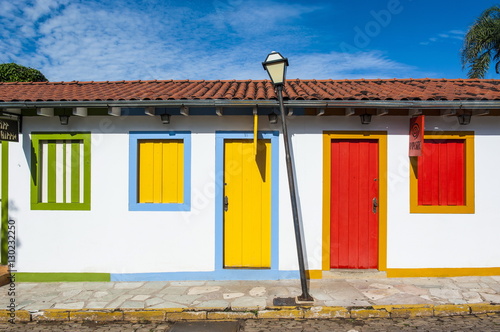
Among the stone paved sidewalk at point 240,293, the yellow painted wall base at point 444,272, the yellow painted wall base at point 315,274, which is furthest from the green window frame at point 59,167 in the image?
the yellow painted wall base at point 444,272

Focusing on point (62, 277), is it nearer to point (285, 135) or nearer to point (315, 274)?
point (315, 274)

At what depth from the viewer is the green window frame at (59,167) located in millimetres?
5680

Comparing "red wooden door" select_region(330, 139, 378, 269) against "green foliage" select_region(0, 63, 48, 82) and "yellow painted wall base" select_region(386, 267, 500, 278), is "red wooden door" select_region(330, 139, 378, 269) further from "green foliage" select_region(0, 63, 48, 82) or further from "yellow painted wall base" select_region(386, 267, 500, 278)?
"green foliage" select_region(0, 63, 48, 82)

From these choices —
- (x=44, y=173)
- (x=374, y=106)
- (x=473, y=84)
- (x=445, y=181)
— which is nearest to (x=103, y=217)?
(x=44, y=173)

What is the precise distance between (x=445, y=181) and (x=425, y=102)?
156 centimetres

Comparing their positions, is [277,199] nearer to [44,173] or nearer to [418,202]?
[418,202]

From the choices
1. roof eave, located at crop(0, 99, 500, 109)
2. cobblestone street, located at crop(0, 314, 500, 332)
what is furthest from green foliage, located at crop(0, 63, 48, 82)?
cobblestone street, located at crop(0, 314, 500, 332)

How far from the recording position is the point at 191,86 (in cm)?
715

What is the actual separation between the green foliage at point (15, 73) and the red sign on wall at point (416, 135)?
1563cm

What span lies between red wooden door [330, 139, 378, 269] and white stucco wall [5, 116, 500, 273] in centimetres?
Answer: 26

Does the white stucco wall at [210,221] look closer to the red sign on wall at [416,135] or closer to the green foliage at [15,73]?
the red sign on wall at [416,135]

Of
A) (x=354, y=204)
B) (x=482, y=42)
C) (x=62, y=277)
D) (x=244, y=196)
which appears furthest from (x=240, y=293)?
(x=482, y=42)

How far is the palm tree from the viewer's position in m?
12.0

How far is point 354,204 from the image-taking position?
571 centimetres
